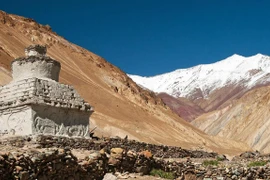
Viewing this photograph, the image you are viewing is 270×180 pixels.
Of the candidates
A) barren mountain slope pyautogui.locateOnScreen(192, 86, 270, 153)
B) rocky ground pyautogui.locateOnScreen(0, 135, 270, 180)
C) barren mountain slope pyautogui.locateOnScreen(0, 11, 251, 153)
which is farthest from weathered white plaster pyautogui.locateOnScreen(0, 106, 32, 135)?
barren mountain slope pyautogui.locateOnScreen(192, 86, 270, 153)

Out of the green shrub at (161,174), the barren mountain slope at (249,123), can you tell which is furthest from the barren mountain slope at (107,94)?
the green shrub at (161,174)

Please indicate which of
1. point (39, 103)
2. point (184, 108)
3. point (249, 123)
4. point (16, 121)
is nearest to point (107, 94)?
point (249, 123)

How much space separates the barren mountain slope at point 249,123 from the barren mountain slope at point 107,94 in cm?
510

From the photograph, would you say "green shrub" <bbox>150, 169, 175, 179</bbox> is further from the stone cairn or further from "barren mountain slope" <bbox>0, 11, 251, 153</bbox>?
"barren mountain slope" <bbox>0, 11, 251, 153</bbox>

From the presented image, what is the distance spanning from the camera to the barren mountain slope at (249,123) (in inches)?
2645

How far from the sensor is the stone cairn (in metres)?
16.6

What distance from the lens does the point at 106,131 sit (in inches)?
1507

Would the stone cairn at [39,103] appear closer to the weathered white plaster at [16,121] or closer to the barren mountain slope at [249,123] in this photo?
the weathered white plaster at [16,121]

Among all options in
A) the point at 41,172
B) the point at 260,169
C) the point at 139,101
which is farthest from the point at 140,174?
the point at 139,101

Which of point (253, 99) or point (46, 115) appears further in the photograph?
point (253, 99)

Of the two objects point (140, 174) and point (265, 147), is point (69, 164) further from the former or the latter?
point (265, 147)

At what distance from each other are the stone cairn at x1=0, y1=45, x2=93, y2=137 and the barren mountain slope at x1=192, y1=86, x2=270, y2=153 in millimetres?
45612

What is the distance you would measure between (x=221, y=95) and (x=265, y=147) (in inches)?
5127

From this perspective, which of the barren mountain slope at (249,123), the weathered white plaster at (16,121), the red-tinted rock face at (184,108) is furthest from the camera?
the red-tinted rock face at (184,108)
